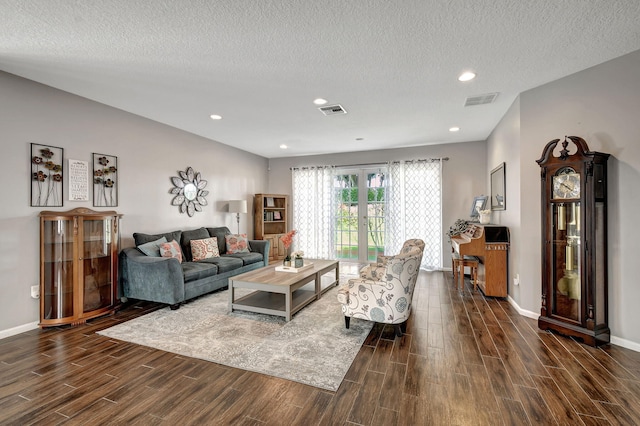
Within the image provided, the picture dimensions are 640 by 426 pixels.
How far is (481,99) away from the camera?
3.65 meters

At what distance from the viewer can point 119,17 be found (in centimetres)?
208

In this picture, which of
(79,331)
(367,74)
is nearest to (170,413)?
(79,331)

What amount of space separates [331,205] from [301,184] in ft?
3.10

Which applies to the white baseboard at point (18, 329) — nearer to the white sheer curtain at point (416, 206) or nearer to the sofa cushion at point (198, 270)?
the sofa cushion at point (198, 270)

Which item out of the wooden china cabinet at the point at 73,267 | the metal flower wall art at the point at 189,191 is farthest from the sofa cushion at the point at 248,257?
the wooden china cabinet at the point at 73,267

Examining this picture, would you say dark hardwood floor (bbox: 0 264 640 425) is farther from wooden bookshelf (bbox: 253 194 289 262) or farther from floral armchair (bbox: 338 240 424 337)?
wooden bookshelf (bbox: 253 194 289 262)

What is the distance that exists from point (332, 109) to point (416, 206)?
3170mm

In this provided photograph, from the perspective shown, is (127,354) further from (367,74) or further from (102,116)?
(367,74)

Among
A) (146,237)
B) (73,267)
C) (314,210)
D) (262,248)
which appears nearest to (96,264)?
(73,267)

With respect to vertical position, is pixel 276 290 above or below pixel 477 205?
below

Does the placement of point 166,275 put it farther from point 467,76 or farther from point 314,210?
point 467,76

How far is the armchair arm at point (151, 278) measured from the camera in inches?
143

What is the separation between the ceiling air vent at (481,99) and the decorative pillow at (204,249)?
446 cm

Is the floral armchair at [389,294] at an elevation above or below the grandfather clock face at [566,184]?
below
